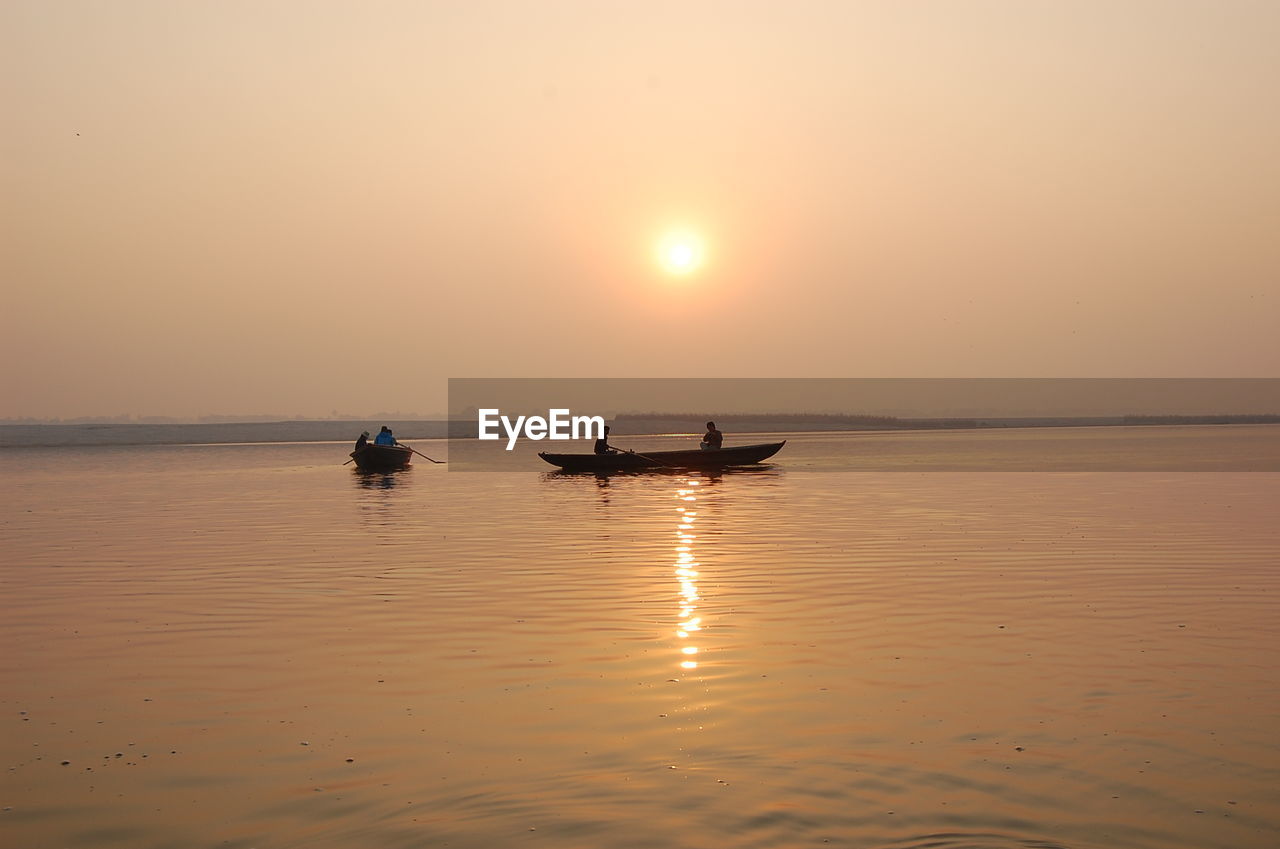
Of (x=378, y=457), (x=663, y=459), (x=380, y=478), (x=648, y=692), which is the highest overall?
(x=648, y=692)

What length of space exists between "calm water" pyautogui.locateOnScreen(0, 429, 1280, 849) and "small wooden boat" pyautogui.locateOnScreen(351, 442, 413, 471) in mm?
33394

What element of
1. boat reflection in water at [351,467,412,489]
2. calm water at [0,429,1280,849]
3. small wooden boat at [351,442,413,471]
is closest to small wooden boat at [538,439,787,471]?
boat reflection in water at [351,467,412,489]

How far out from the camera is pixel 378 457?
191 ft

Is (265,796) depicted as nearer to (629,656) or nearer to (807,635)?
(629,656)

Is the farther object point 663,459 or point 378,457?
point 378,457

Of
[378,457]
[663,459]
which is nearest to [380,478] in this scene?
[378,457]

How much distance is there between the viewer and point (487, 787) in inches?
323

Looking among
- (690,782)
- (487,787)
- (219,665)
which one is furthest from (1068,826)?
(219,665)

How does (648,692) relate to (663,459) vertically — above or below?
above

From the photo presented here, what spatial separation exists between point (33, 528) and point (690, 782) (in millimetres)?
24679

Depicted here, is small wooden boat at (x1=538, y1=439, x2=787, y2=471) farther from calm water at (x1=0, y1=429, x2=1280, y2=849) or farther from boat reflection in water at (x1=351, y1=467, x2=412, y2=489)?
calm water at (x1=0, y1=429, x2=1280, y2=849)

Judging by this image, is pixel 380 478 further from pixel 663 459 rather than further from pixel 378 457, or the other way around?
pixel 663 459

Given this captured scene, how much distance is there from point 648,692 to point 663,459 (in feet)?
144

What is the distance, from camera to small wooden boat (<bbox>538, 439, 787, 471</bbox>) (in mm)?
53875
